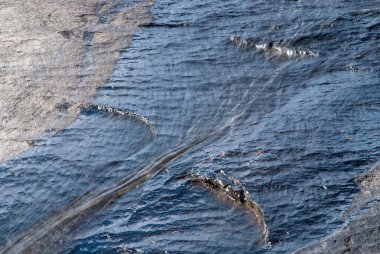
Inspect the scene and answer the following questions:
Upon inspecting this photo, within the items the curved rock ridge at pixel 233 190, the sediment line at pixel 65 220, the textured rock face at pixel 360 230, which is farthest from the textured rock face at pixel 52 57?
the textured rock face at pixel 360 230

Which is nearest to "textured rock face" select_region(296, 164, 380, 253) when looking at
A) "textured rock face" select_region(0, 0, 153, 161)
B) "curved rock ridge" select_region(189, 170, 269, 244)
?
"curved rock ridge" select_region(189, 170, 269, 244)

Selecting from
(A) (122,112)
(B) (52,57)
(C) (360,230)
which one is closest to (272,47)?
(A) (122,112)

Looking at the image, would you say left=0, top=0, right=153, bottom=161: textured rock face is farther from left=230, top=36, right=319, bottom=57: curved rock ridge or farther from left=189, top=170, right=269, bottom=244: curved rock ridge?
left=189, top=170, right=269, bottom=244: curved rock ridge

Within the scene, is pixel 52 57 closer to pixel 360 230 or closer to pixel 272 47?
pixel 272 47

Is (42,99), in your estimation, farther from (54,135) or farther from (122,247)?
(122,247)

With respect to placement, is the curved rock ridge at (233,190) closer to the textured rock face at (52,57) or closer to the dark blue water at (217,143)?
the dark blue water at (217,143)

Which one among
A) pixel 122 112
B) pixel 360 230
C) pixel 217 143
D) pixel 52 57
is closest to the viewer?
pixel 360 230

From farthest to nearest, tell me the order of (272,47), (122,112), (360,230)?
(272,47)
(122,112)
(360,230)

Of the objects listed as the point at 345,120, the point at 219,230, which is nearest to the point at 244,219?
the point at 219,230
